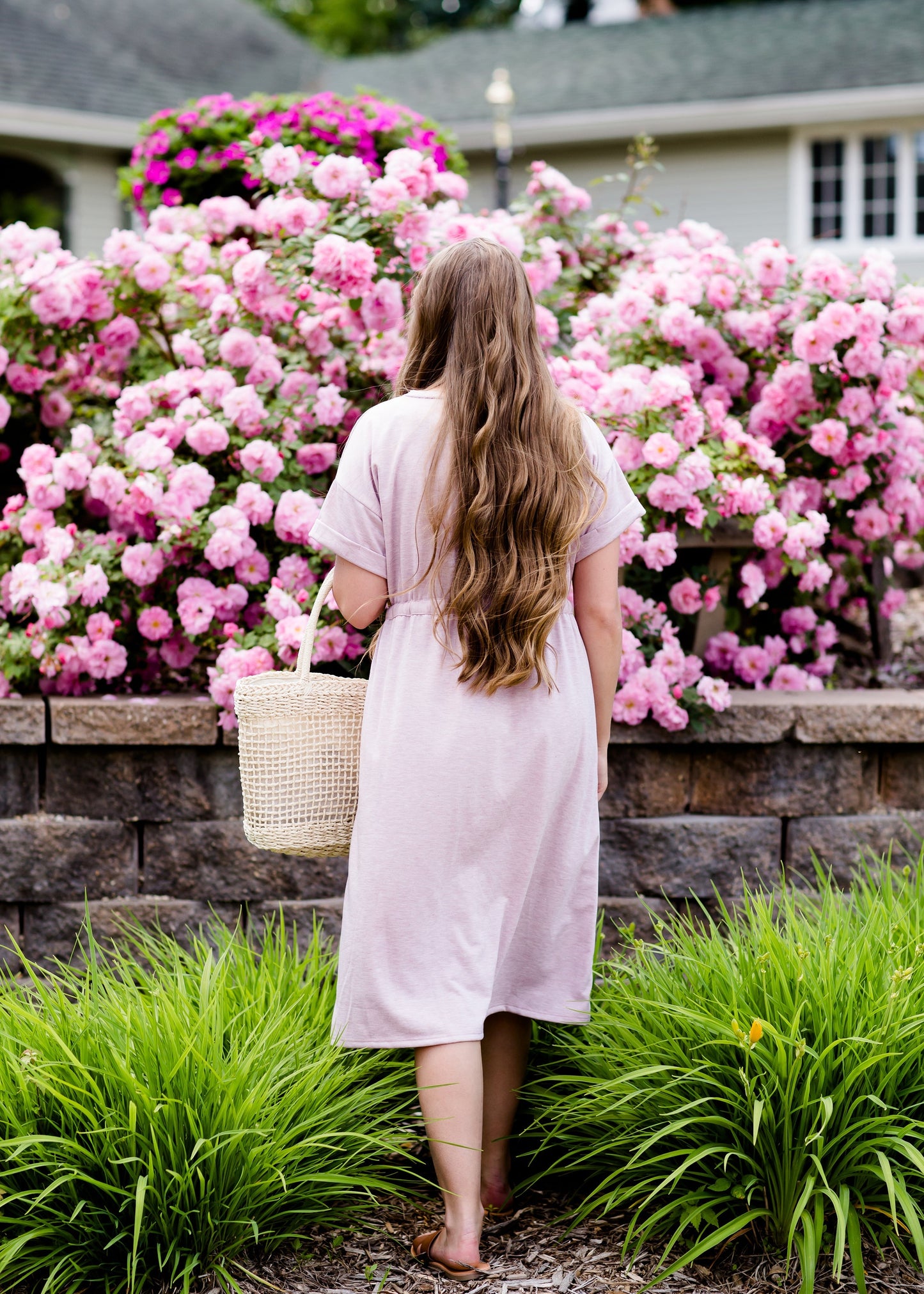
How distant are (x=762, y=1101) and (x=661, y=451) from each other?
1.72 m

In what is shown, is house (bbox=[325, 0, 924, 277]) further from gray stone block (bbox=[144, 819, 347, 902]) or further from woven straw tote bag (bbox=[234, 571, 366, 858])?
woven straw tote bag (bbox=[234, 571, 366, 858])

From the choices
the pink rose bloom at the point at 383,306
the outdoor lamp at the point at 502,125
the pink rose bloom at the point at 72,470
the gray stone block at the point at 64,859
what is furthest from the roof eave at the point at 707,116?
the gray stone block at the point at 64,859

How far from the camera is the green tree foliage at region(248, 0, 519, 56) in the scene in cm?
2447

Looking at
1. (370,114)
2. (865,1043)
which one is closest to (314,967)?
(865,1043)

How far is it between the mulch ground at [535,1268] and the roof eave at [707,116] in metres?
12.0

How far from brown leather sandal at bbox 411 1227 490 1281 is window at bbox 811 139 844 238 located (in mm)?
13437

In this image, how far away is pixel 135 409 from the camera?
3523 millimetres

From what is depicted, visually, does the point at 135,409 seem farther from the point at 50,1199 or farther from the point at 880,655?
the point at 880,655

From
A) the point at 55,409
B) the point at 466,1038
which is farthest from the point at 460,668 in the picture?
the point at 55,409

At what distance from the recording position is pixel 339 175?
11.7ft

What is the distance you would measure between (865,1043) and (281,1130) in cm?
100

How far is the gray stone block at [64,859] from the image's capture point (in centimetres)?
326

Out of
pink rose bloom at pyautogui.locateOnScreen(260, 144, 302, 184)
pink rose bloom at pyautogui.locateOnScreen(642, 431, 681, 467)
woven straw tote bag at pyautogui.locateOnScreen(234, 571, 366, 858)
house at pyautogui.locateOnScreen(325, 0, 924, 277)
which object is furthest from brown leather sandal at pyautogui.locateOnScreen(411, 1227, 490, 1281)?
house at pyautogui.locateOnScreen(325, 0, 924, 277)

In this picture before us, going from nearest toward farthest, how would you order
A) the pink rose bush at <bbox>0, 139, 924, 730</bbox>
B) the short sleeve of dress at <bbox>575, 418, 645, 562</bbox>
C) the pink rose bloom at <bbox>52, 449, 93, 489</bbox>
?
the short sleeve of dress at <bbox>575, 418, 645, 562</bbox> < the pink rose bush at <bbox>0, 139, 924, 730</bbox> < the pink rose bloom at <bbox>52, 449, 93, 489</bbox>
